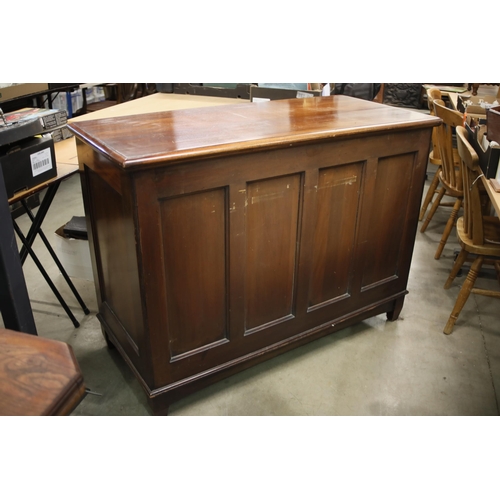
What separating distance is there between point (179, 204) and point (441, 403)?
1363 millimetres

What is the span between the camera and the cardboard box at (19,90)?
10.6 ft

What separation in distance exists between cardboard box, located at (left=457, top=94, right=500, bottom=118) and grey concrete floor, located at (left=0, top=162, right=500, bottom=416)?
4.53 feet

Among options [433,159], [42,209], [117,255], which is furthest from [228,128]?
[433,159]

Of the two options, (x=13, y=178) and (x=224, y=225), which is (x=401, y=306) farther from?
(x=13, y=178)

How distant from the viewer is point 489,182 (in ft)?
6.71

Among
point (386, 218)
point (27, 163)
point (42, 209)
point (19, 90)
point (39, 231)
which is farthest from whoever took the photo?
point (19, 90)

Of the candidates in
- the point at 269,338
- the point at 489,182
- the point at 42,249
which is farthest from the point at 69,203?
the point at 489,182

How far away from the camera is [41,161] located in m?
1.95

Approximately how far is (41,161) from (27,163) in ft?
0.23

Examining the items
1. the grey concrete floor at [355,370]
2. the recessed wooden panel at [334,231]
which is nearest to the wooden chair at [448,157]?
the grey concrete floor at [355,370]

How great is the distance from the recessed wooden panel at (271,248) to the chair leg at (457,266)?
43.8 inches

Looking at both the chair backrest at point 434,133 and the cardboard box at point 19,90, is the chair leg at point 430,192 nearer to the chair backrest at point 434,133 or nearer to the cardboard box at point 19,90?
the chair backrest at point 434,133

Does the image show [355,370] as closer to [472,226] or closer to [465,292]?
[465,292]

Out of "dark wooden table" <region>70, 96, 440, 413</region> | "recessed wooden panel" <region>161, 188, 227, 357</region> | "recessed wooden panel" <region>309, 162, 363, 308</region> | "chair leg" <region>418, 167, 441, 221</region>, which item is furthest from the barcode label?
"chair leg" <region>418, 167, 441, 221</region>
